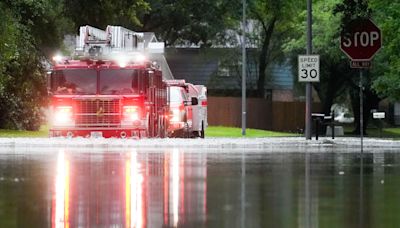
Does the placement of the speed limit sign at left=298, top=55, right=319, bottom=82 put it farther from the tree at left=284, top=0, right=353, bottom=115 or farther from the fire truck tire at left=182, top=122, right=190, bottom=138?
the tree at left=284, top=0, right=353, bottom=115

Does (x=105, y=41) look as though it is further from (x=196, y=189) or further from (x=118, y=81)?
(x=196, y=189)

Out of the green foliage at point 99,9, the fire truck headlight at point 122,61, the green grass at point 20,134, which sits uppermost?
the green foliage at point 99,9

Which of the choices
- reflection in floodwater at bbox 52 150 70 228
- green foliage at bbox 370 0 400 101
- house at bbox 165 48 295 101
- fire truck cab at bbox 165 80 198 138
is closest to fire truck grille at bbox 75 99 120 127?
fire truck cab at bbox 165 80 198 138

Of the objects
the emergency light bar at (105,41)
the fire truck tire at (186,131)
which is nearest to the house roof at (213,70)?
the fire truck tire at (186,131)

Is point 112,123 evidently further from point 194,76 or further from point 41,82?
point 194,76

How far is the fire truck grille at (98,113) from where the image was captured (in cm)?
3391

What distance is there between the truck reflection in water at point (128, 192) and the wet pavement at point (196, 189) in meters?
0.01

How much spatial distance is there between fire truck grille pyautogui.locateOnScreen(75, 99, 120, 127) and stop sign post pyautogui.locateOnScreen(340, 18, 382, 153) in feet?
25.1

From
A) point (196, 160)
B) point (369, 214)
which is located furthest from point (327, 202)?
point (196, 160)

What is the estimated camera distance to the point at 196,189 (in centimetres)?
1545

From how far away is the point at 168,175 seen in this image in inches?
714

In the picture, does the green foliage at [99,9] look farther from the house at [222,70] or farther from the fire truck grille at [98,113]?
the house at [222,70]

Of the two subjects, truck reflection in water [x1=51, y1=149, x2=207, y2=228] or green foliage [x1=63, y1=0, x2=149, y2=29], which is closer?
truck reflection in water [x1=51, y1=149, x2=207, y2=228]

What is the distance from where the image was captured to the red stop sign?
Result: 30.2m
